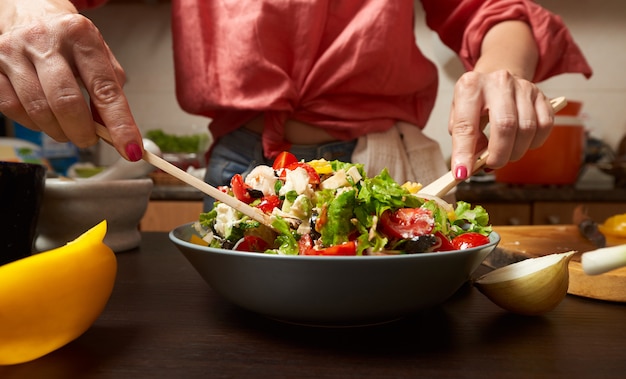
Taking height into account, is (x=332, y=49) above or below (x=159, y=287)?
above

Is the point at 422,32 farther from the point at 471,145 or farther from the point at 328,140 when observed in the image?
the point at 471,145

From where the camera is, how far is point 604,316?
56 cm

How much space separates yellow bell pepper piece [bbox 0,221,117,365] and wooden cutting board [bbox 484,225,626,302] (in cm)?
55

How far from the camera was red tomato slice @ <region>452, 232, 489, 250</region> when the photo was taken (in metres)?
0.56

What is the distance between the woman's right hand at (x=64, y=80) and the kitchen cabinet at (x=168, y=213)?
1442mm

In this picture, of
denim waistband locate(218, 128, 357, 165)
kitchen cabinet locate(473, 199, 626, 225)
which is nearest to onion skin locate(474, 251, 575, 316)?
denim waistband locate(218, 128, 357, 165)

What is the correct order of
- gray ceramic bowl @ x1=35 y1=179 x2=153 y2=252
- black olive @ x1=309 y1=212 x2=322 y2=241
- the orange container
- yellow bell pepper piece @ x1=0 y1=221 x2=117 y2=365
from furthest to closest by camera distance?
the orange container
gray ceramic bowl @ x1=35 y1=179 x2=153 y2=252
black olive @ x1=309 y1=212 x2=322 y2=241
yellow bell pepper piece @ x1=0 y1=221 x2=117 y2=365

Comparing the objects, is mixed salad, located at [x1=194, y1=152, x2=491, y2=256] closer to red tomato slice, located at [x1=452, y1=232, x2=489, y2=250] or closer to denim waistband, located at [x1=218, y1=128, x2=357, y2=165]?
red tomato slice, located at [x1=452, y1=232, x2=489, y2=250]

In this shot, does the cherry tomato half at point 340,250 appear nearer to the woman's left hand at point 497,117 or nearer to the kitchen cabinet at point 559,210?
the woman's left hand at point 497,117

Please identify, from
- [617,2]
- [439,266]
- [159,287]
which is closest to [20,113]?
[159,287]

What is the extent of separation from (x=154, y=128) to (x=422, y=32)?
4.56 feet

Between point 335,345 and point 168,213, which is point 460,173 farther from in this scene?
point 168,213

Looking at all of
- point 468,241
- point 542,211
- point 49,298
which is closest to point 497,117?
point 468,241

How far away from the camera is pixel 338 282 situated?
45 centimetres
